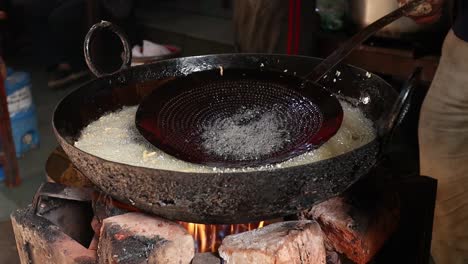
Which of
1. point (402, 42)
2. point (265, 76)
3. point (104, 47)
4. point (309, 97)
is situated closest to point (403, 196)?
point (309, 97)

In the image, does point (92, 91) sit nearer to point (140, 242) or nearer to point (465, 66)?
point (140, 242)

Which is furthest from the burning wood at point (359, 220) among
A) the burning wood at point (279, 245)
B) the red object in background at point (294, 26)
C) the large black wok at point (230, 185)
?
the red object in background at point (294, 26)

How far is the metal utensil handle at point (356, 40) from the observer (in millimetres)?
1798

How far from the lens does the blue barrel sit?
13.6ft

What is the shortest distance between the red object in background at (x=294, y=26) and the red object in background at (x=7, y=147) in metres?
2.03

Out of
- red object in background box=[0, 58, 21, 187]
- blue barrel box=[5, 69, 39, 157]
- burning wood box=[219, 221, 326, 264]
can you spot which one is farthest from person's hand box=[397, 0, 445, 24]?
blue barrel box=[5, 69, 39, 157]

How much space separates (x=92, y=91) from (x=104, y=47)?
364 cm

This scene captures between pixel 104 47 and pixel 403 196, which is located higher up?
pixel 403 196

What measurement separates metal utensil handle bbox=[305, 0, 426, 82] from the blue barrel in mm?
2989

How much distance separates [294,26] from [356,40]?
1.62 metres

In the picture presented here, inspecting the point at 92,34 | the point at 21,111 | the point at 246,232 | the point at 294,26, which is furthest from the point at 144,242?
the point at 21,111

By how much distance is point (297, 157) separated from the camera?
5.07 ft

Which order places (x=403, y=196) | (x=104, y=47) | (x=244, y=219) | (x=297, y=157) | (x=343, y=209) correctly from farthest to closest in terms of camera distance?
(x=104, y=47), (x=403, y=196), (x=343, y=209), (x=297, y=157), (x=244, y=219)

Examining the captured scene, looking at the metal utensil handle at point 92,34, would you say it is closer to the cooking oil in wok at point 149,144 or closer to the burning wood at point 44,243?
the cooking oil in wok at point 149,144
